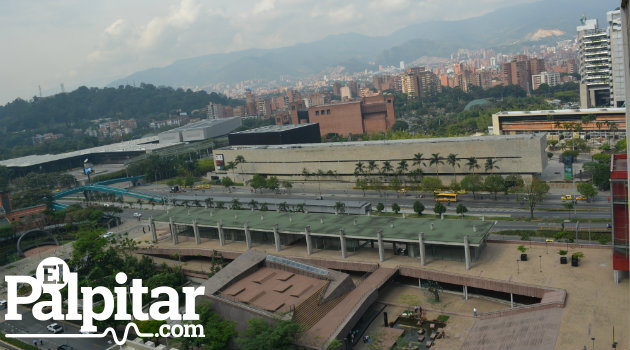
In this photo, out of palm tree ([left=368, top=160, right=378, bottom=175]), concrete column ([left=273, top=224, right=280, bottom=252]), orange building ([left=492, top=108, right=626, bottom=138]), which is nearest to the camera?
concrete column ([left=273, top=224, right=280, bottom=252])

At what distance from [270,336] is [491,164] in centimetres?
3401

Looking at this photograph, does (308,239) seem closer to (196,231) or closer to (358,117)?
(196,231)

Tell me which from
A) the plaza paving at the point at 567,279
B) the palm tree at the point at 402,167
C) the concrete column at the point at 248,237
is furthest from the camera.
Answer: the palm tree at the point at 402,167

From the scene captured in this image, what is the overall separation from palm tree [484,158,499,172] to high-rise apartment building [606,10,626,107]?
1430 inches

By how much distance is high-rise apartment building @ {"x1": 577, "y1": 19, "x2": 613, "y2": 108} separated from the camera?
2992 inches

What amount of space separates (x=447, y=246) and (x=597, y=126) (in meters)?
50.2

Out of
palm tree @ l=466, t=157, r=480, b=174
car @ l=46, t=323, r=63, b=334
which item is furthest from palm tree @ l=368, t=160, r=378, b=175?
car @ l=46, t=323, r=63, b=334

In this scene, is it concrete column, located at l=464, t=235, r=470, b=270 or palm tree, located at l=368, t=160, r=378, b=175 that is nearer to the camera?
concrete column, located at l=464, t=235, r=470, b=270

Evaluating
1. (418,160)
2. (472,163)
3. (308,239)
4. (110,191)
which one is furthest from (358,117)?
(308,239)

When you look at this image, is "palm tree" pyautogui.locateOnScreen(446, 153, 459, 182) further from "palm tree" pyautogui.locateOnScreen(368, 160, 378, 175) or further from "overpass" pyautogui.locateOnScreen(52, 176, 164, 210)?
"overpass" pyautogui.locateOnScreen(52, 176, 164, 210)

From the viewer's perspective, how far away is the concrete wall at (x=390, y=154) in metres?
46.6

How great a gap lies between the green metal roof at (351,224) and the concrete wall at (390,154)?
20.7m

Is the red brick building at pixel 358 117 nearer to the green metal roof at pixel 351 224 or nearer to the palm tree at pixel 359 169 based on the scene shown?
the palm tree at pixel 359 169

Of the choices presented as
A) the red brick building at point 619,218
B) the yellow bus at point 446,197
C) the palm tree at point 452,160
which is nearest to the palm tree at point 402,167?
the palm tree at point 452,160
